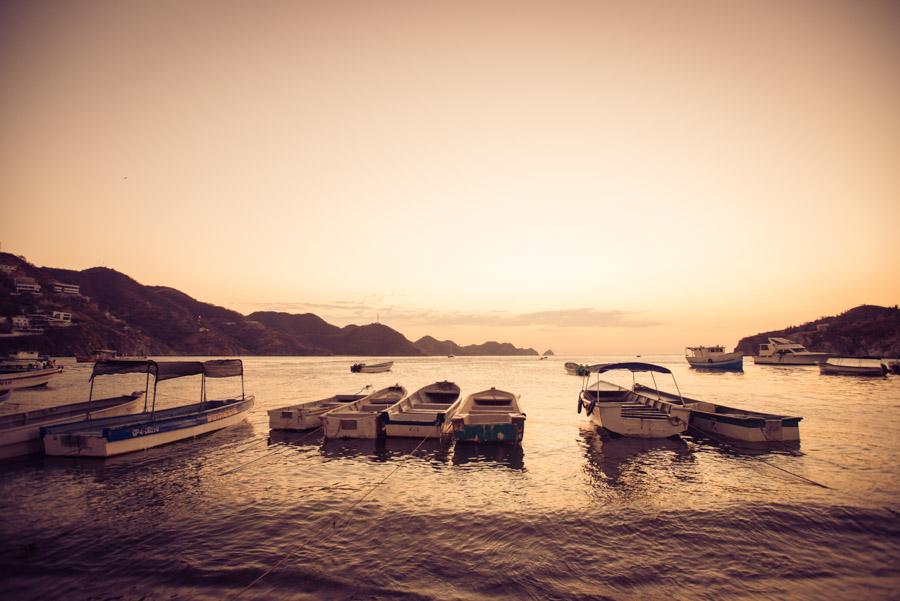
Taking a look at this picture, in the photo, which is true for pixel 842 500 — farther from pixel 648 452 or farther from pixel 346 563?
pixel 346 563

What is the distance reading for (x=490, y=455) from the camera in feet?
59.5

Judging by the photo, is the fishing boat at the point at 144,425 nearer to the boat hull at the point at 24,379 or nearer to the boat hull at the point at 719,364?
the boat hull at the point at 24,379

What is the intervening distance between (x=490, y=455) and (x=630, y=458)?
6.04 meters

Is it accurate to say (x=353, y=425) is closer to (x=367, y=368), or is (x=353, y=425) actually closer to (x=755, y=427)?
(x=755, y=427)

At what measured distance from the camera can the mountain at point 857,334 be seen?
437 ft

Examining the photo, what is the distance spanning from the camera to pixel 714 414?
21406 mm

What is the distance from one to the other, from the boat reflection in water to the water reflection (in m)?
2.93

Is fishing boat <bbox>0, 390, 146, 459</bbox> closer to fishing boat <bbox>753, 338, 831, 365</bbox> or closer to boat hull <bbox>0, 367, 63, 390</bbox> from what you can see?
boat hull <bbox>0, 367, 63, 390</bbox>

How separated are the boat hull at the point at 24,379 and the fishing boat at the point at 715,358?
111361 millimetres

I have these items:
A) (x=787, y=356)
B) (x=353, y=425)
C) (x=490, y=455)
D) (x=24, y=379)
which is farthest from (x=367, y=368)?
(x=787, y=356)

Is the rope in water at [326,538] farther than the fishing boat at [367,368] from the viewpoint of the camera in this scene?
No

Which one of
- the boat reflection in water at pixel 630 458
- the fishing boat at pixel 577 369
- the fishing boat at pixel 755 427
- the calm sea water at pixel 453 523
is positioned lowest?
the fishing boat at pixel 577 369

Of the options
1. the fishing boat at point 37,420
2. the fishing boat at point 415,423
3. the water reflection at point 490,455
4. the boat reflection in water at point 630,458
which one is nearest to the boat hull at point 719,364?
the boat reflection in water at point 630,458

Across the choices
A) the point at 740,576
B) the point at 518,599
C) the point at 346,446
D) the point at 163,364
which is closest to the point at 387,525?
the point at 518,599
